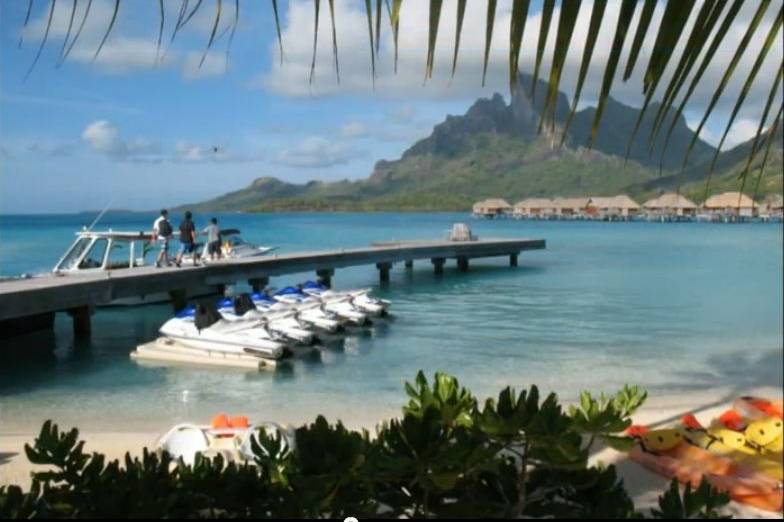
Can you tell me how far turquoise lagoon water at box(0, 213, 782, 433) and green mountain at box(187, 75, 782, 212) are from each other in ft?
5.00

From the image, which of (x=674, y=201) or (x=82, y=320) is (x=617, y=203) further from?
(x=674, y=201)

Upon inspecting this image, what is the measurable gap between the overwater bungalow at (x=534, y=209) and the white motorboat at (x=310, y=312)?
39981mm

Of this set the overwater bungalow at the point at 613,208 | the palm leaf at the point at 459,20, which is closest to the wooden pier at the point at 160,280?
the palm leaf at the point at 459,20

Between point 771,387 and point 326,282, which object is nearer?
point 771,387

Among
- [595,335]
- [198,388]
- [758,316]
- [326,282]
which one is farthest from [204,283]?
[758,316]

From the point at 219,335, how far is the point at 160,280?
3.30m

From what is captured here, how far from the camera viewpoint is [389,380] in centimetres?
1003

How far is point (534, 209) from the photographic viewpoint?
6234 centimetres

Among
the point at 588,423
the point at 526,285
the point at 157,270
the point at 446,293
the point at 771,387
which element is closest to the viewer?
the point at 588,423

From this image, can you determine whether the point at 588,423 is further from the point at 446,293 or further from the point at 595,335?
the point at 446,293

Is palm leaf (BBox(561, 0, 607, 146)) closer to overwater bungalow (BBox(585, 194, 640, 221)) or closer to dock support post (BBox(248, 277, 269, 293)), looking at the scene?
dock support post (BBox(248, 277, 269, 293))

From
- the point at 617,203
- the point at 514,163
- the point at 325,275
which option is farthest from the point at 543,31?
the point at 617,203

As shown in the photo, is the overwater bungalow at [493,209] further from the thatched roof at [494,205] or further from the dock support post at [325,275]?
the dock support post at [325,275]

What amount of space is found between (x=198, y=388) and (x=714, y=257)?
29640 millimetres
